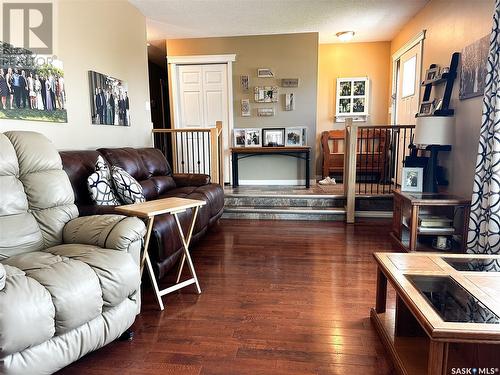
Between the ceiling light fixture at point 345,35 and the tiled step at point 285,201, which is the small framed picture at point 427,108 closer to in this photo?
the tiled step at point 285,201

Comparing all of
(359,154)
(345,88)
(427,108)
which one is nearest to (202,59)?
(345,88)

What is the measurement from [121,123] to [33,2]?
1.51 m

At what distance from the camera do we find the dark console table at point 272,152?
536 cm

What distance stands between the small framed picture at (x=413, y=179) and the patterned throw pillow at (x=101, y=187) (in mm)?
2823

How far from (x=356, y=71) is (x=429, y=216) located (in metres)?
4.04

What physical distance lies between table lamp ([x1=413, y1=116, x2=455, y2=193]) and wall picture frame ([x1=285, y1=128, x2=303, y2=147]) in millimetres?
2494

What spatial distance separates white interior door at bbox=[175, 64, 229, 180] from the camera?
18.7 feet

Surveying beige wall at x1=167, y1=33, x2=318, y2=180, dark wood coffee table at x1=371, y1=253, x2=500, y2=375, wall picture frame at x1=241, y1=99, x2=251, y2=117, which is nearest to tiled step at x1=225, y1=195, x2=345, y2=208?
beige wall at x1=167, y1=33, x2=318, y2=180

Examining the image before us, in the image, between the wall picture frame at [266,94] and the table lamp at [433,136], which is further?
the wall picture frame at [266,94]

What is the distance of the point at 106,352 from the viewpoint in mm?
1690

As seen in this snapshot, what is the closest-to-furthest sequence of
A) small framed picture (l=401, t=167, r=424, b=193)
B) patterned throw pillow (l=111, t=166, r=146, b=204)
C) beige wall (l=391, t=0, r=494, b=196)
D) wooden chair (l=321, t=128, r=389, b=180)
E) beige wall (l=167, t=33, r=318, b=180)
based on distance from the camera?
patterned throw pillow (l=111, t=166, r=146, b=204) < beige wall (l=391, t=0, r=494, b=196) < small framed picture (l=401, t=167, r=424, b=193) < beige wall (l=167, t=33, r=318, b=180) < wooden chair (l=321, t=128, r=389, b=180)

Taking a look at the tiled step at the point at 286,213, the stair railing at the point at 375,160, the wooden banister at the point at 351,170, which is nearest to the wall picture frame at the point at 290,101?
the stair railing at the point at 375,160

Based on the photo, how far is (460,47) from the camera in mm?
3158

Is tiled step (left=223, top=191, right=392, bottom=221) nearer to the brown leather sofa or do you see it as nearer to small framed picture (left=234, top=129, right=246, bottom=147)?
the brown leather sofa
